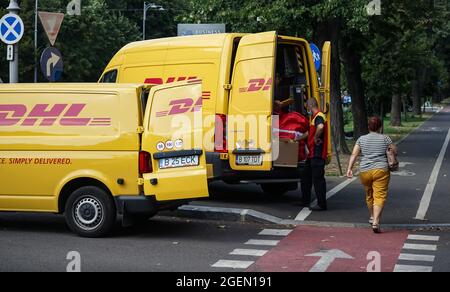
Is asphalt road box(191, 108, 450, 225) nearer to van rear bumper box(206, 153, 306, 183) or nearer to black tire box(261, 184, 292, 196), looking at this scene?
black tire box(261, 184, 292, 196)

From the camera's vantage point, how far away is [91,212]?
9.08 m

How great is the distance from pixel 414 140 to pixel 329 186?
17833 mm

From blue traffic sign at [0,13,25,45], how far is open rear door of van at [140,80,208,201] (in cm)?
587

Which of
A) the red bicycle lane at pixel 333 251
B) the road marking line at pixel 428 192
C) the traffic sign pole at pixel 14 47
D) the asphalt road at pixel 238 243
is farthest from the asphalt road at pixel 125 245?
the traffic sign pole at pixel 14 47

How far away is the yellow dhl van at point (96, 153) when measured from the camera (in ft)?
29.1

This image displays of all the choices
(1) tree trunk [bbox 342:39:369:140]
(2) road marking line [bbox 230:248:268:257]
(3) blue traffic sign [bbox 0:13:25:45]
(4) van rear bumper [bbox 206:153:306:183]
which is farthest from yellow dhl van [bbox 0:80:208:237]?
(1) tree trunk [bbox 342:39:369:140]

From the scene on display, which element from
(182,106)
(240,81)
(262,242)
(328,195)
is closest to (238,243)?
(262,242)

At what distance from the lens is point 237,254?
820 centimetres

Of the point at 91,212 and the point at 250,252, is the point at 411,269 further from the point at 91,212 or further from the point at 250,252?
the point at 91,212

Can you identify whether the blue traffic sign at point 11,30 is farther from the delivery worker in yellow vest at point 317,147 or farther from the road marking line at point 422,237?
the road marking line at point 422,237

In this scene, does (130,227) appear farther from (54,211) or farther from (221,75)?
(221,75)

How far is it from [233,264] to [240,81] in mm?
4280

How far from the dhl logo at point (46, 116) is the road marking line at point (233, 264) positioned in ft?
8.30
